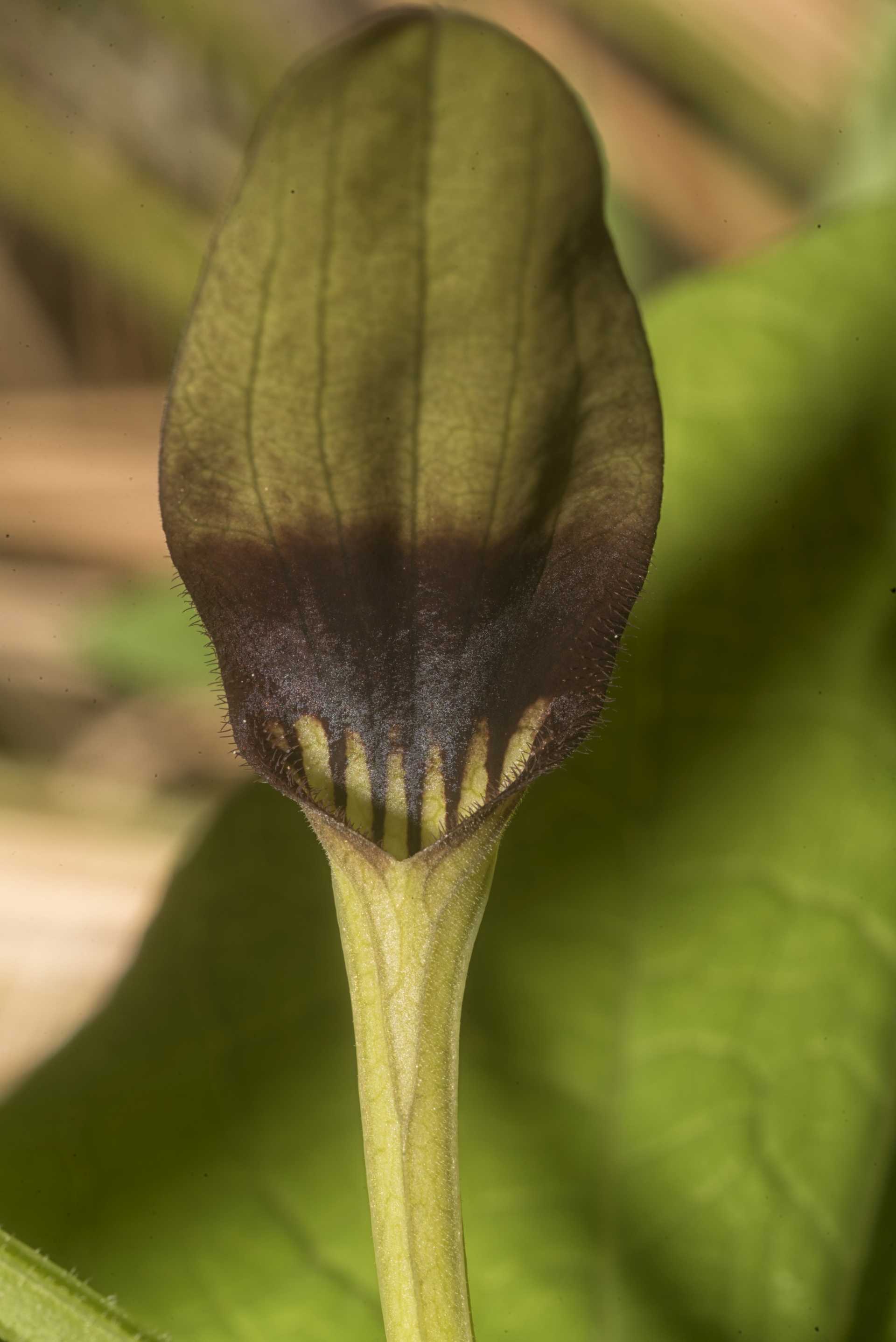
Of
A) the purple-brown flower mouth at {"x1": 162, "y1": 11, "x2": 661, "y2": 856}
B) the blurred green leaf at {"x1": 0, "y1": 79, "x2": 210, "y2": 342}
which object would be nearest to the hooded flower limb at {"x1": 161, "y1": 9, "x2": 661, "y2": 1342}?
the purple-brown flower mouth at {"x1": 162, "y1": 11, "x2": 661, "y2": 856}

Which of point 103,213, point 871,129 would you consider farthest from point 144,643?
point 871,129

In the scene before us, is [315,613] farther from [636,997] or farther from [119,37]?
[119,37]

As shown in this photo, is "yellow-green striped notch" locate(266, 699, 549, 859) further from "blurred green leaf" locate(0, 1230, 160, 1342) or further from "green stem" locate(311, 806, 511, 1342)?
"blurred green leaf" locate(0, 1230, 160, 1342)

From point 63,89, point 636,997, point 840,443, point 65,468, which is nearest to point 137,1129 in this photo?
point 636,997

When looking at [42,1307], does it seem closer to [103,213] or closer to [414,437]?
[414,437]

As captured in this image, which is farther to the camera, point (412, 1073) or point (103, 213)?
point (103, 213)

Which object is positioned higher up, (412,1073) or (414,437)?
(414,437)

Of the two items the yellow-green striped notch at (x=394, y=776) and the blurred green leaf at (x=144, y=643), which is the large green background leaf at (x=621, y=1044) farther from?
the blurred green leaf at (x=144, y=643)
